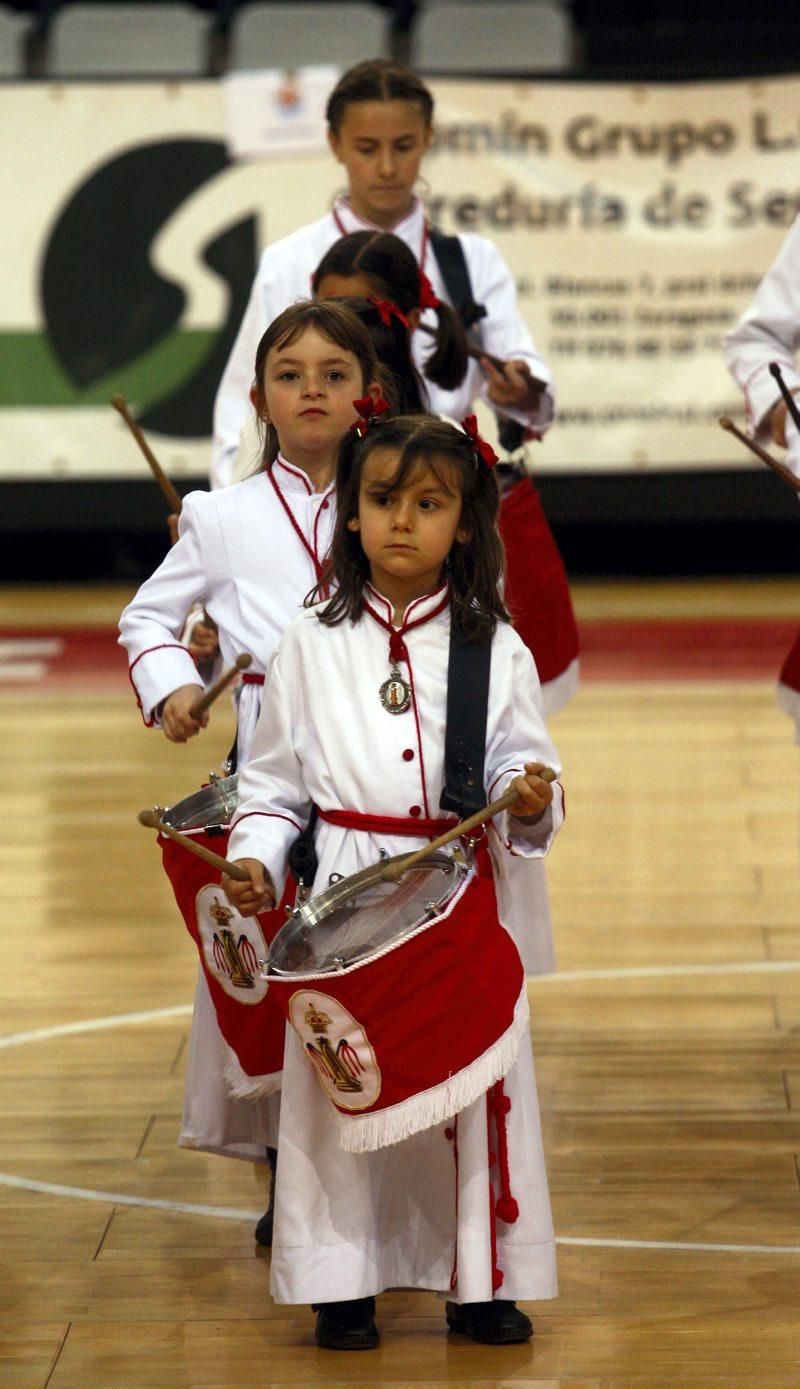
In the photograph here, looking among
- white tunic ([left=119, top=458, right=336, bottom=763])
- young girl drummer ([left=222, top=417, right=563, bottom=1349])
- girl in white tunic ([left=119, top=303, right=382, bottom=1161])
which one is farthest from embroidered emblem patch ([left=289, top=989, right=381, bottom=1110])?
white tunic ([left=119, top=458, right=336, bottom=763])

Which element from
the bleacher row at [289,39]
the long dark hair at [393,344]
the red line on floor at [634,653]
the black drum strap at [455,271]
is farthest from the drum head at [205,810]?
the bleacher row at [289,39]

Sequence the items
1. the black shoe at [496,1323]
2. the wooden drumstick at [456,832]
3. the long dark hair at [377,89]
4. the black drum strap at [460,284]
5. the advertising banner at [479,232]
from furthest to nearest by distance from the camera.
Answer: the advertising banner at [479,232] < the black drum strap at [460,284] < the long dark hair at [377,89] < the black shoe at [496,1323] < the wooden drumstick at [456,832]

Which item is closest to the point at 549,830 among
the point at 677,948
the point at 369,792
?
the point at 369,792

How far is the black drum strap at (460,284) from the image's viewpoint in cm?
409

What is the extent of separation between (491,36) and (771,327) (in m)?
6.81

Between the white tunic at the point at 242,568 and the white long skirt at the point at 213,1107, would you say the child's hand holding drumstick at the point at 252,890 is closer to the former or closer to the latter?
the white tunic at the point at 242,568

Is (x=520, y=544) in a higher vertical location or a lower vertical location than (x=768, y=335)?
lower

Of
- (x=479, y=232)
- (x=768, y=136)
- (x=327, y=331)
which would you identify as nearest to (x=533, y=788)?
(x=327, y=331)

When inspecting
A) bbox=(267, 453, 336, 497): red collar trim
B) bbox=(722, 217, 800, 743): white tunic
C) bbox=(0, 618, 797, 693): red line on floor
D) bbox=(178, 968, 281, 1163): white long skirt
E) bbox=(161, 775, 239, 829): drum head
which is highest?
bbox=(267, 453, 336, 497): red collar trim

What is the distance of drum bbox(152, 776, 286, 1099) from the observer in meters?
3.12

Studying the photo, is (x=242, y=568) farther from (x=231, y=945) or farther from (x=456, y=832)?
(x=456, y=832)

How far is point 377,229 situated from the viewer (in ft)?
13.1

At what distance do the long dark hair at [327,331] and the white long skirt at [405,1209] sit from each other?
0.97 metres

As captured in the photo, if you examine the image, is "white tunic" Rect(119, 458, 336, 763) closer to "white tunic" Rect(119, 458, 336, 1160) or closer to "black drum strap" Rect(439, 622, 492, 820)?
"white tunic" Rect(119, 458, 336, 1160)
